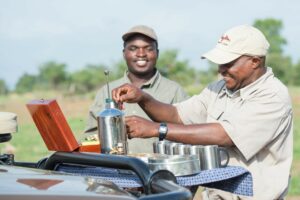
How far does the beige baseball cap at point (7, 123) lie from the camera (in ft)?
13.4

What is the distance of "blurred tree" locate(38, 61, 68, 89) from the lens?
Result: 65750 mm

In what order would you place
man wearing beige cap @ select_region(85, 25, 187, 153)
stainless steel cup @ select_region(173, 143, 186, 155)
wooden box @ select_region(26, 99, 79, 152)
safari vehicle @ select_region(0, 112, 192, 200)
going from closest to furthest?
safari vehicle @ select_region(0, 112, 192, 200)
wooden box @ select_region(26, 99, 79, 152)
stainless steel cup @ select_region(173, 143, 186, 155)
man wearing beige cap @ select_region(85, 25, 187, 153)

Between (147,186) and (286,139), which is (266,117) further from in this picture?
(147,186)

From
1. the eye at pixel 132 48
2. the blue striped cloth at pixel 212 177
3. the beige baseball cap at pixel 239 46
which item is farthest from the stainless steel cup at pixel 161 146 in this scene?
the eye at pixel 132 48

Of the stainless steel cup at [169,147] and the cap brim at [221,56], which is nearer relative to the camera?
the stainless steel cup at [169,147]

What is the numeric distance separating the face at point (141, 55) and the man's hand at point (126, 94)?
171 cm

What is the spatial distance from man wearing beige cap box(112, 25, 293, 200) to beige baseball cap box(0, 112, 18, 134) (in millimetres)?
624

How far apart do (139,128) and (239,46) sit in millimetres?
817

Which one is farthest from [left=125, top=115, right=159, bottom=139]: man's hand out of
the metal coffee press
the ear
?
the ear

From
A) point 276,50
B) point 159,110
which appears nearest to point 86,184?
point 159,110

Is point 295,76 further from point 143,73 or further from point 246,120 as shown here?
point 246,120

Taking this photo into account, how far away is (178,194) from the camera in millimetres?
2764

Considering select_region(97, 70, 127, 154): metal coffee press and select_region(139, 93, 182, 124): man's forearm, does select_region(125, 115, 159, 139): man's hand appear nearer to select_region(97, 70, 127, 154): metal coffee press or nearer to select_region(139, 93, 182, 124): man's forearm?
select_region(97, 70, 127, 154): metal coffee press

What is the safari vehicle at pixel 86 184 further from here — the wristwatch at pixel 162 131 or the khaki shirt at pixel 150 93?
the khaki shirt at pixel 150 93
